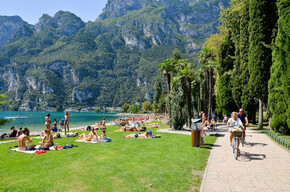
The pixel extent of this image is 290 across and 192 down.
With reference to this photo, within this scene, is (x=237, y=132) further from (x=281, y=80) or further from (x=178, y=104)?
(x=178, y=104)

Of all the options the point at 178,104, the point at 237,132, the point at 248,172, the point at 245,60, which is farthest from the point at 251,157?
the point at 245,60

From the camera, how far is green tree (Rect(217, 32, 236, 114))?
29812 millimetres

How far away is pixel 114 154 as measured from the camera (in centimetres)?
920

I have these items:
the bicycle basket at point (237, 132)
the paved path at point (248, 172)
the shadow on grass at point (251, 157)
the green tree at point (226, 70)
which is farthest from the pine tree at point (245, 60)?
the bicycle basket at point (237, 132)

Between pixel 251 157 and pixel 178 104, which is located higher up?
pixel 178 104

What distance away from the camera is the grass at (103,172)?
532cm

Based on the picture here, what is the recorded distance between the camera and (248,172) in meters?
6.63

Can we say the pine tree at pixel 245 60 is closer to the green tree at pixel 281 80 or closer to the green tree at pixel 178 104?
the green tree at pixel 281 80

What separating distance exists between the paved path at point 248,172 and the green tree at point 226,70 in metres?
21.6

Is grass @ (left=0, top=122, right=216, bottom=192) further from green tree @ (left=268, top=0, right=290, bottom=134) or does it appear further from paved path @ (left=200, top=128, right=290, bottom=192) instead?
green tree @ (left=268, top=0, right=290, bottom=134)

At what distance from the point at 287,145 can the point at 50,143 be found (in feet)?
43.4

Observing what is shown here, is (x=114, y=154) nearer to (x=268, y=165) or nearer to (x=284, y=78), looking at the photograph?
(x=268, y=165)

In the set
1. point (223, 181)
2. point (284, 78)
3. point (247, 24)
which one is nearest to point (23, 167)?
point (223, 181)

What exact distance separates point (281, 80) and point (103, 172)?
46.9 feet
